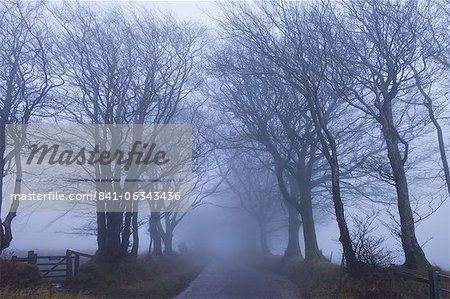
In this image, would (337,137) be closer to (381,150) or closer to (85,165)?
(381,150)

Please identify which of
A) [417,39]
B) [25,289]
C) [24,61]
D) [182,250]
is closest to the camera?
[25,289]

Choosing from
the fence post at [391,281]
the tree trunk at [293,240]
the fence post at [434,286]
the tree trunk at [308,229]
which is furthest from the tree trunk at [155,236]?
the fence post at [434,286]

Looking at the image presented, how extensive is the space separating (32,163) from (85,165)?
3.02m

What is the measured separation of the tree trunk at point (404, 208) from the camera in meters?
16.5

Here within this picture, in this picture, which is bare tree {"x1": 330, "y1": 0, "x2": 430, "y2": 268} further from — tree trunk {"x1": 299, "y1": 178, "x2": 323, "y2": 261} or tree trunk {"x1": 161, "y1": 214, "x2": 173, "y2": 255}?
tree trunk {"x1": 161, "y1": 214, "x2": 173, "y2": 255}

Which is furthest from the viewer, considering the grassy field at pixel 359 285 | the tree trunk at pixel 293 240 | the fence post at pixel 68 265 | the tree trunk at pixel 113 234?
the tree trunk at pixel 293 240

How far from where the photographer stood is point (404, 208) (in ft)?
55.9

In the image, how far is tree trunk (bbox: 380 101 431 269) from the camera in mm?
16531

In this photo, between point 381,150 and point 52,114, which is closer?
point 52,114

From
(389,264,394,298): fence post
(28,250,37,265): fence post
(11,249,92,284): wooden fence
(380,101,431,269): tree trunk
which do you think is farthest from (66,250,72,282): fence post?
(380,101,431,269): tree trunk

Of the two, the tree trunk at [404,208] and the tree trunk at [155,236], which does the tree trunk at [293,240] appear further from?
the tree trunk at [404,208]

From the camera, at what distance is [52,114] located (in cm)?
2058

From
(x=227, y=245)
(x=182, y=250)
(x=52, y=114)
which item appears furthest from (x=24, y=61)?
(x=227, y=245)

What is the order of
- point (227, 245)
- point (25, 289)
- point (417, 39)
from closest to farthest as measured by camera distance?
point (25, 289), point (417, 39), point (227, 245)
